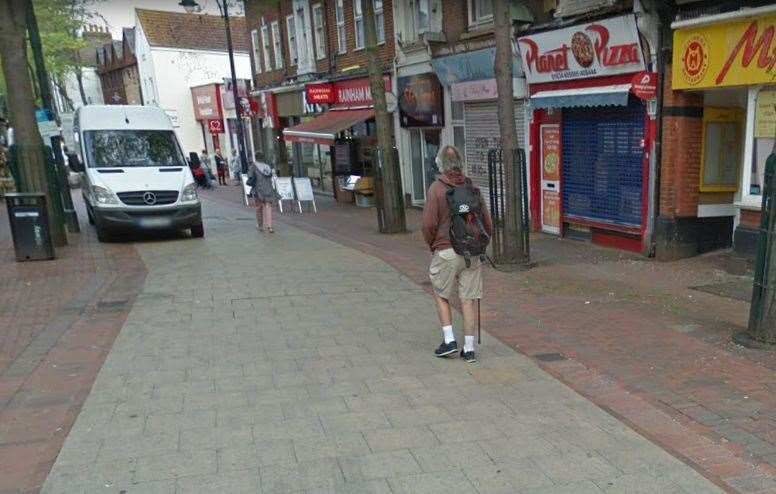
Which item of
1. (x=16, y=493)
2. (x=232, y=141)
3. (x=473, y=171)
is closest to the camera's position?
(x=16, y=493)

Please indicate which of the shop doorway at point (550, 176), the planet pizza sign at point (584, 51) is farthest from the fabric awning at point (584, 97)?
the shop doorway at point (550, 176)

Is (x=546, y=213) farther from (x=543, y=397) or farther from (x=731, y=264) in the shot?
A: (x=543, y=397)

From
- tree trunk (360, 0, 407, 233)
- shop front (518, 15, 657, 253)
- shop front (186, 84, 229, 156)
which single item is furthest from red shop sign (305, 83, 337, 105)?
shop front (186, 84, 229, 156)

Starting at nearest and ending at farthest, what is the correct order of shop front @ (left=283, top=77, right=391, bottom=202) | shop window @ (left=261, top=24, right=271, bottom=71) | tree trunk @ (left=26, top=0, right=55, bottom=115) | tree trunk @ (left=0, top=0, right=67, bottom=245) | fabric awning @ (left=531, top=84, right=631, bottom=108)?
fabric awning @ (left=531, top=84, right=631, bottom=108), tree trunk @ (left=0, top=0, right=67, bottom=245), tree trunk @ (left=26, top=0, right=55, bottom=115), shop front @ (left=283, top=77, right=391, bottom=202), shop window @ (left=261, top=24, right=271, bottom=71)

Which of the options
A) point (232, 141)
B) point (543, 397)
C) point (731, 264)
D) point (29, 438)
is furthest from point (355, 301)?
point (232, 141)

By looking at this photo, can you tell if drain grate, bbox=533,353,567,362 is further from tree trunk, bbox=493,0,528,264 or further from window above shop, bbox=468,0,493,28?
window above shop, bbox=468,0,493,28

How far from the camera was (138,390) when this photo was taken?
4.12 m

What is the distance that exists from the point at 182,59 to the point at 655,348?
37289 millimetres

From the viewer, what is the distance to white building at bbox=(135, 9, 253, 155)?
117 ft

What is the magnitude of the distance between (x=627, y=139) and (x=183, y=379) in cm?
754

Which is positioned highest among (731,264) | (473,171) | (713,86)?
(713,86)

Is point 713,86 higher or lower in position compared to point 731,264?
higher

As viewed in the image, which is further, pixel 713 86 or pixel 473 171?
pixel 473 171

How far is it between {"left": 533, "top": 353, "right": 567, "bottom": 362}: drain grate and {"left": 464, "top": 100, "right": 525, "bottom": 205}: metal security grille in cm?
732
